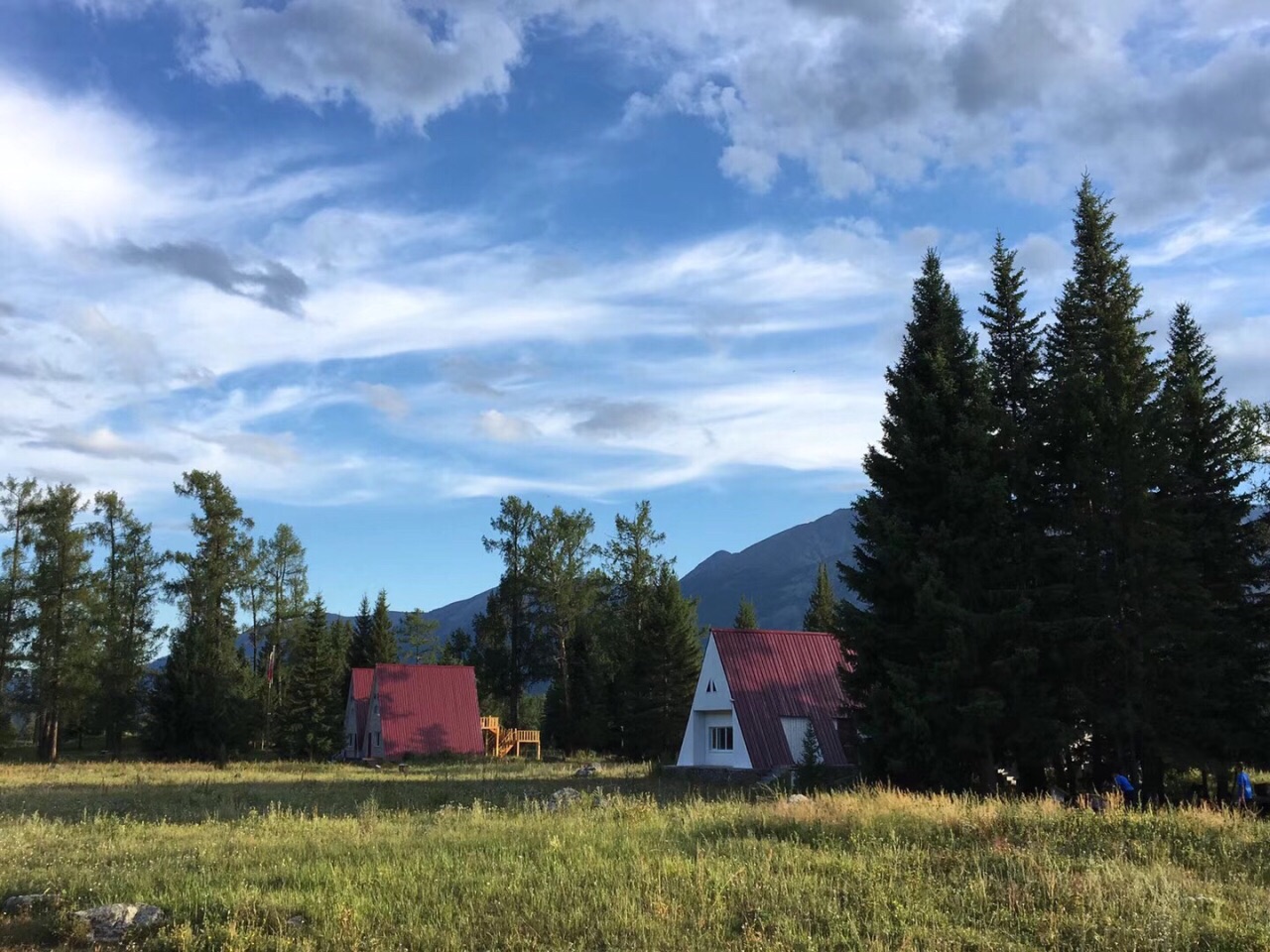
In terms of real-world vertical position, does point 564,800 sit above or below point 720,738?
above

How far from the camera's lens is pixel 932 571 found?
2244cm

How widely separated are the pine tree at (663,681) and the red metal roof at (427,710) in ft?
33.2

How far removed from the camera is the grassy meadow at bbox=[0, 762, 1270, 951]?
8.09 meters

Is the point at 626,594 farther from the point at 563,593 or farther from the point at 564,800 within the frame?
the point at 564,800

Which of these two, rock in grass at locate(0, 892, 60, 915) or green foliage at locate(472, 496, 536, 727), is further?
green foliage at locate(472, 496, 536, 727)

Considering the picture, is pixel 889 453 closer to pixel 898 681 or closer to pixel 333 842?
pixel 898 681

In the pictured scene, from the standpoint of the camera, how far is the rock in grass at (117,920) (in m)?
8.71

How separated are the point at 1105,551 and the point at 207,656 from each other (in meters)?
45.8

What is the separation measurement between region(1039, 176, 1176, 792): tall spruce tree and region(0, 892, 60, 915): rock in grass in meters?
20.6

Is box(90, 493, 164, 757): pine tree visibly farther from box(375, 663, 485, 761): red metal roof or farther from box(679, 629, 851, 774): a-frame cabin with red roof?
box(679, 629, 851, 774): a-frame cabin with red roof

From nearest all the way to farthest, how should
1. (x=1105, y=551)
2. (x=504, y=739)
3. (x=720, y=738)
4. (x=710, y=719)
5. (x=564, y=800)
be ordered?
(x=564, y=800) < (x=1105, y=551) < (x=720, y=738) < (x=710, y=719) < (x=504, y=739)

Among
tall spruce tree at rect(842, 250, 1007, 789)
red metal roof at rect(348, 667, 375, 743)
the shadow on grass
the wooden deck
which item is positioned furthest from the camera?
red metal roof at rect(348, 667, 375, 743)

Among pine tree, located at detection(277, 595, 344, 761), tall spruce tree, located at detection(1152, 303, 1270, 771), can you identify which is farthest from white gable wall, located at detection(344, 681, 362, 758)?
tall spruce tree, located at detection(1152, 303, 1270, 771)

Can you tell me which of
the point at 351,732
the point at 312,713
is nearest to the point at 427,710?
the point at 312,713
